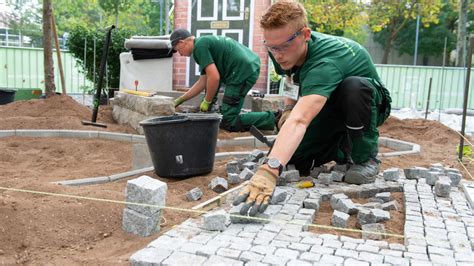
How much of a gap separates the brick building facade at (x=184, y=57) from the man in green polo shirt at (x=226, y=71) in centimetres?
323

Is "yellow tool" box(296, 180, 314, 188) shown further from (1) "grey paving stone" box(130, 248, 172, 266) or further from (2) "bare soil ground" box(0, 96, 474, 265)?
(1) "grey paving stone" box(130, 248, 172, 266)

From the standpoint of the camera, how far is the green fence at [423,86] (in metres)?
14.8

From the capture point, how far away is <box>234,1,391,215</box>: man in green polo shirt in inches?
109

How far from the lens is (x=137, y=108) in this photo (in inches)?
240

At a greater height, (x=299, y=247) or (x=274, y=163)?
(x=274, y=163)

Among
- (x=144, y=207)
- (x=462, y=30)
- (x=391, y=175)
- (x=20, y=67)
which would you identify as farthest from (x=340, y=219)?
(x=462, y=30)

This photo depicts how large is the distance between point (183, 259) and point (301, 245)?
0.63 m

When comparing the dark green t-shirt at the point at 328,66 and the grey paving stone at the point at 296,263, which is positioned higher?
the dark green t-shirt at the point at 328,66

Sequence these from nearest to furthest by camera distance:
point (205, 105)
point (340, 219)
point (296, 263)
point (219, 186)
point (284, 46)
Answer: point (296, 263) → point (340, 219) → point (284, 46) → point (219, 186) → point (205, 105)

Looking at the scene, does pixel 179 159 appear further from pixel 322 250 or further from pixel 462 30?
pixel 462 30

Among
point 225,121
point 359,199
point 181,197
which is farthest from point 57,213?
point 225,121

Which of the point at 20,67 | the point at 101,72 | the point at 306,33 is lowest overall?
the point at 20,67

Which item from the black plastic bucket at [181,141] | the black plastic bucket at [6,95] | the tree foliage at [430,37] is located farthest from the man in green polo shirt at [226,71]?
the tree foliage at [430,37]

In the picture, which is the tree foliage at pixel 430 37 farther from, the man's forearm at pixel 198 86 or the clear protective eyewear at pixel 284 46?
the clear protective eyewear at pixel 284 46
